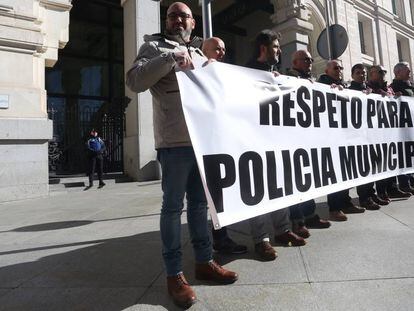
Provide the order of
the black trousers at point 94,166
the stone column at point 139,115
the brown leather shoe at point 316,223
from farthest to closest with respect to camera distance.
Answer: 1. the stone column at point 139,115
2. the black trousers at point 94,166
3. the brown leather shoe at point 316,223

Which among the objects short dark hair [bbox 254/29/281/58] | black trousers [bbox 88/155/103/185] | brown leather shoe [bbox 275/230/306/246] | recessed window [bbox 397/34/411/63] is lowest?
brown leather shoe [bbox 275/230/306/246]

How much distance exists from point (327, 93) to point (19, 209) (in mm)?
5632

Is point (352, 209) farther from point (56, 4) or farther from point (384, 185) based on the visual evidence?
point (56, 4)

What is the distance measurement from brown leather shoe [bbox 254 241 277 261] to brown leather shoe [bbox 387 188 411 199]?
349cm

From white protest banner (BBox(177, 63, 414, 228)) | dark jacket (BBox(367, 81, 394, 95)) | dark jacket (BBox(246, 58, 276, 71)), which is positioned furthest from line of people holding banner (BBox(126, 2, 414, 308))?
dark jacket (BBox(367, 81, 394, 95))

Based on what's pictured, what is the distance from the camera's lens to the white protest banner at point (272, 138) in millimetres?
2451

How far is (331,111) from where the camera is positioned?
3.92 meters

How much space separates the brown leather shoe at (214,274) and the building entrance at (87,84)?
9.75 metres

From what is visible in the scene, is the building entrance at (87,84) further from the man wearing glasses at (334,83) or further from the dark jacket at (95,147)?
the man wearing glasses at (334,83)

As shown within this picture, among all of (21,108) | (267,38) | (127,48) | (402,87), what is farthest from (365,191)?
(127,48)

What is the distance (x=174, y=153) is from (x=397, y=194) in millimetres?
4549

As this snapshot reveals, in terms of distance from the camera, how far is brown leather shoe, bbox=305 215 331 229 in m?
3.87

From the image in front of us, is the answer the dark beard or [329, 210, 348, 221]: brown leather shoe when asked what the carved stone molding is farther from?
[329, 210, 348, 221]: brown leather shoe

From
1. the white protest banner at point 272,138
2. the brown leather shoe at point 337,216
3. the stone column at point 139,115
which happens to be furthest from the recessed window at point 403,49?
the brown leather shoe at point 337,216
